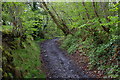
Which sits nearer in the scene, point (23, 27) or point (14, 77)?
point (14, 77)

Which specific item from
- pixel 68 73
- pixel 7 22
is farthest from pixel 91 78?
pixel 7 22

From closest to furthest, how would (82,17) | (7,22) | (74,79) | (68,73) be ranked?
(74,79), (68,73), (7,22), (82,17)

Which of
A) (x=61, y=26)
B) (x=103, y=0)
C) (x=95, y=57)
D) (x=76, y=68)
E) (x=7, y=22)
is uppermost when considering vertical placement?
(x=103, y=0)

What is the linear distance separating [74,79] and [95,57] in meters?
2.74

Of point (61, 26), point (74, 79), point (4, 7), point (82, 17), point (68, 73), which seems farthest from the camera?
point (61, 26)

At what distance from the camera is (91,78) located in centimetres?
605

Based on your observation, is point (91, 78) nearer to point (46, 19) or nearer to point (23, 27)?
point (23, 27)

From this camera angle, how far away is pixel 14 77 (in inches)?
178

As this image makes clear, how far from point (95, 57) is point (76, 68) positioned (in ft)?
5.39

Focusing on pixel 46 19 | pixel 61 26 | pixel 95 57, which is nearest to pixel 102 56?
pixel 95 57

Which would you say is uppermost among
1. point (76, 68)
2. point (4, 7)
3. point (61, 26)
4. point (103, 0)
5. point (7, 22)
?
point (103, 0)

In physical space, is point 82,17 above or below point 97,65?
above

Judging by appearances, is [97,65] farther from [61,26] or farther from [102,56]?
[61,26]

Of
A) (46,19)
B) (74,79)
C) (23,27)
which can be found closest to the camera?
(74,79)
